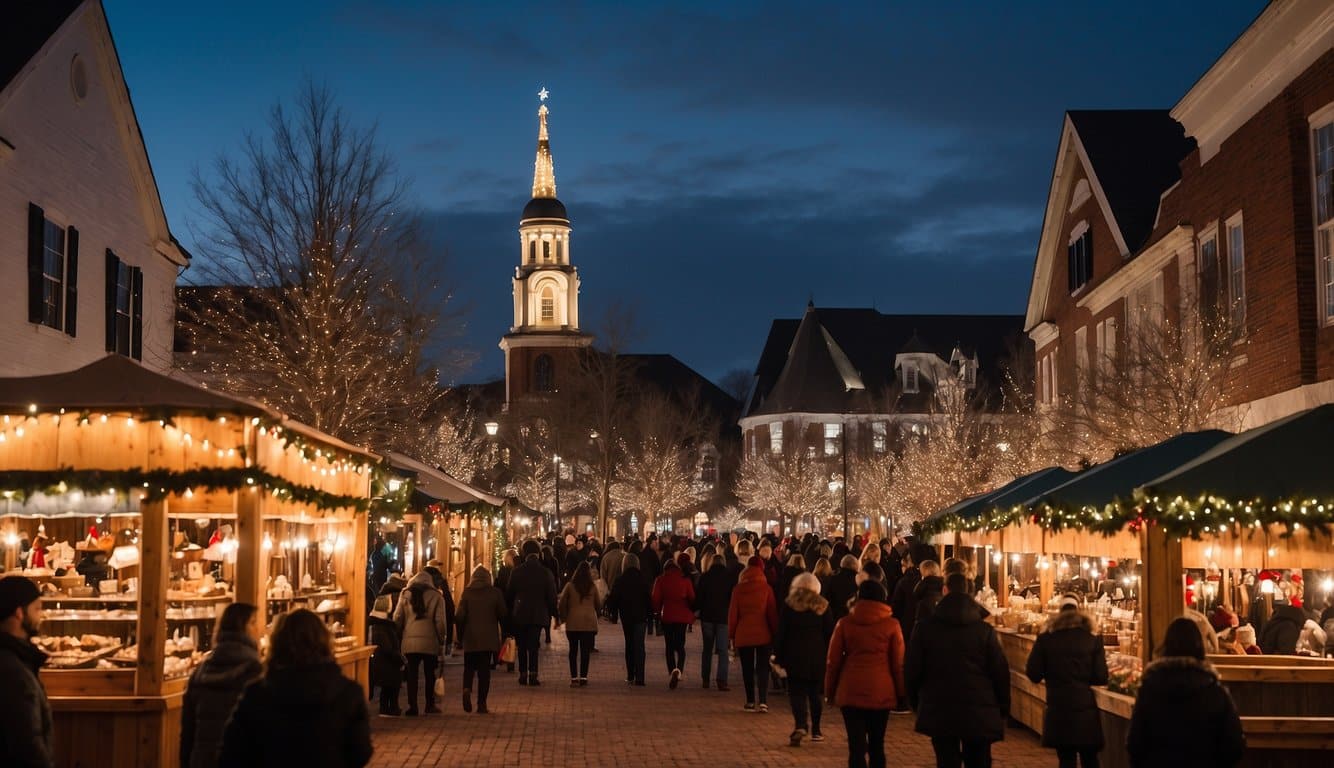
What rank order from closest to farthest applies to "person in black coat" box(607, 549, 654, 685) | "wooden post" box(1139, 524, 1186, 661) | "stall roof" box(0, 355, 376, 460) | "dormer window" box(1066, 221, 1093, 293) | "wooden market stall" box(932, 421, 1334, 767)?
"wooden market stall" box(932, 421, 1334, 767)
"stall roof" box(0, 355, 376, 460)
"wooden post" box(1139, 524, 1186, 661)
"person in black coat" box(607, 549, 654, 685)
"dormer window" box(1066, 221, 1093, 293)

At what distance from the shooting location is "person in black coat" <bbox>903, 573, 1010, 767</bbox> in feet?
37.2

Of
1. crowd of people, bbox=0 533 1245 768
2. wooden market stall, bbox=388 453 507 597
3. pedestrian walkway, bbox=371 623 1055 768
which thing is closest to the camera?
crowd of people, bbox=0 533 1245 768

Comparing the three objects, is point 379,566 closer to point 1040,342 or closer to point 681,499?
point 1040,342

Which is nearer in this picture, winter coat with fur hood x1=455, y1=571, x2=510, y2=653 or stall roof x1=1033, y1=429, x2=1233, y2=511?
stall roof x1=1033, y1=429, x2=1233, y2=511

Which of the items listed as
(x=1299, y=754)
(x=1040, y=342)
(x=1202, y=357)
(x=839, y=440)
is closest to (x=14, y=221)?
(x=1202, y=357)

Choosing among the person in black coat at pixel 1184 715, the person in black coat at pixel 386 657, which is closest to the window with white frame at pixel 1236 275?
the person in black coat at pixel 386 657

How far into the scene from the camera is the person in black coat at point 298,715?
23.6 ft

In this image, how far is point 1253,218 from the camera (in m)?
22.8

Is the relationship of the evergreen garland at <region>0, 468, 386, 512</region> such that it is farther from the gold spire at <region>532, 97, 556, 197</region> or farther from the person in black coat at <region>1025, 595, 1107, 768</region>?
the gold spire at <region>532, 97, 556, 197</region>

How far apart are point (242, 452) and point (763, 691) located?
27.9 feet

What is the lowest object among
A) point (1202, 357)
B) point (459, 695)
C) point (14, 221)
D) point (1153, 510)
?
point (459, 695)

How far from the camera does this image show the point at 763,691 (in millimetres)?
19609

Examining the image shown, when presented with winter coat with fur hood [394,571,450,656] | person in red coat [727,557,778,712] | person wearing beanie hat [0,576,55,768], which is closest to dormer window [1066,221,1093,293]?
person in red coat [727,557,778,712]

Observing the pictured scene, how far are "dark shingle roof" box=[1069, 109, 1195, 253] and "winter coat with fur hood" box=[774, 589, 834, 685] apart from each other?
18845 millimetres
